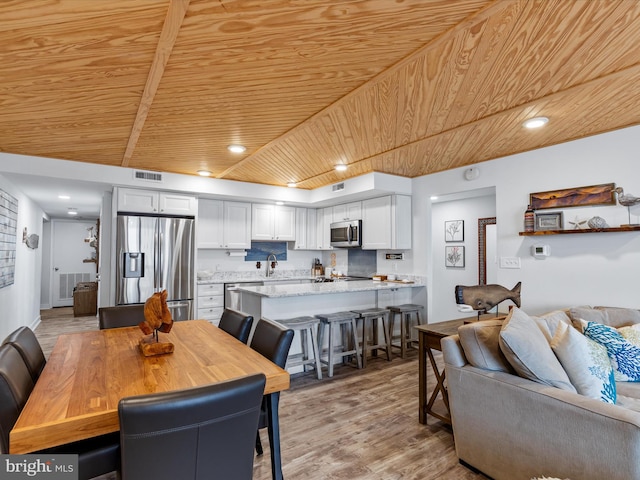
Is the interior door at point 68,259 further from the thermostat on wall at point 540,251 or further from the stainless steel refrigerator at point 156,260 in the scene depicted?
the thermostat on wall at point 540,251

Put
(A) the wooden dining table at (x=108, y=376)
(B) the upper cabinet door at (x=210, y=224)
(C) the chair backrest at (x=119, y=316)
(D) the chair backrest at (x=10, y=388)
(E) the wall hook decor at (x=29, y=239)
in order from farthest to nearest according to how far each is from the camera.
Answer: (B) the upper cabinet door at (x=210, y=224)
(E) the wall hook decor at (x=29, y=239)
(C) the chair backrest at (x=119, y=316)
(D) the chair backrest at (x=10, y=388)
(A) the wooden dining table at (x=108, y=376)

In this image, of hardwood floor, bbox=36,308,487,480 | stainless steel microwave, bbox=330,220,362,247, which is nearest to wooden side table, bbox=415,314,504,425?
hardwood floor, bbox=36,308,487,480

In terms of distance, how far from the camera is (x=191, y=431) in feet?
3.52

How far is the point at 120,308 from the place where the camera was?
293 centimetres

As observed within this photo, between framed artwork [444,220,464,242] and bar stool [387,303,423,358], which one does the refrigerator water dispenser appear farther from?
framed artwork [444,220,464,242]

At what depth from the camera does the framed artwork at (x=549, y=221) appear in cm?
341

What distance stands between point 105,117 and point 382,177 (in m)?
3.35

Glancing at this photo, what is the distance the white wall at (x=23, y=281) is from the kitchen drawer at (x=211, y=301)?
2.36m

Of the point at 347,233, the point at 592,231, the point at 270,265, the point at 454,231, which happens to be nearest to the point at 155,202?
the point at 270,265

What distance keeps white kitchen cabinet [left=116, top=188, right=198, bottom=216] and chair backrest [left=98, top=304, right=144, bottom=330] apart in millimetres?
2093

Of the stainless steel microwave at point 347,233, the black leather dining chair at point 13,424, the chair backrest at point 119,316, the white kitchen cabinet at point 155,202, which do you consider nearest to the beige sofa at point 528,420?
the black leather dining chair at point 13,424

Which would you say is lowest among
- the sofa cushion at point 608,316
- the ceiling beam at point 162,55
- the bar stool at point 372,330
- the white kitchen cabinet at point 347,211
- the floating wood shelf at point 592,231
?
the bar stool at point 372,330

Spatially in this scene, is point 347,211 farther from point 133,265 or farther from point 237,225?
point 133,265

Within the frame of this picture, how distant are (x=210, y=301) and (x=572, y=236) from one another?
4760mm
